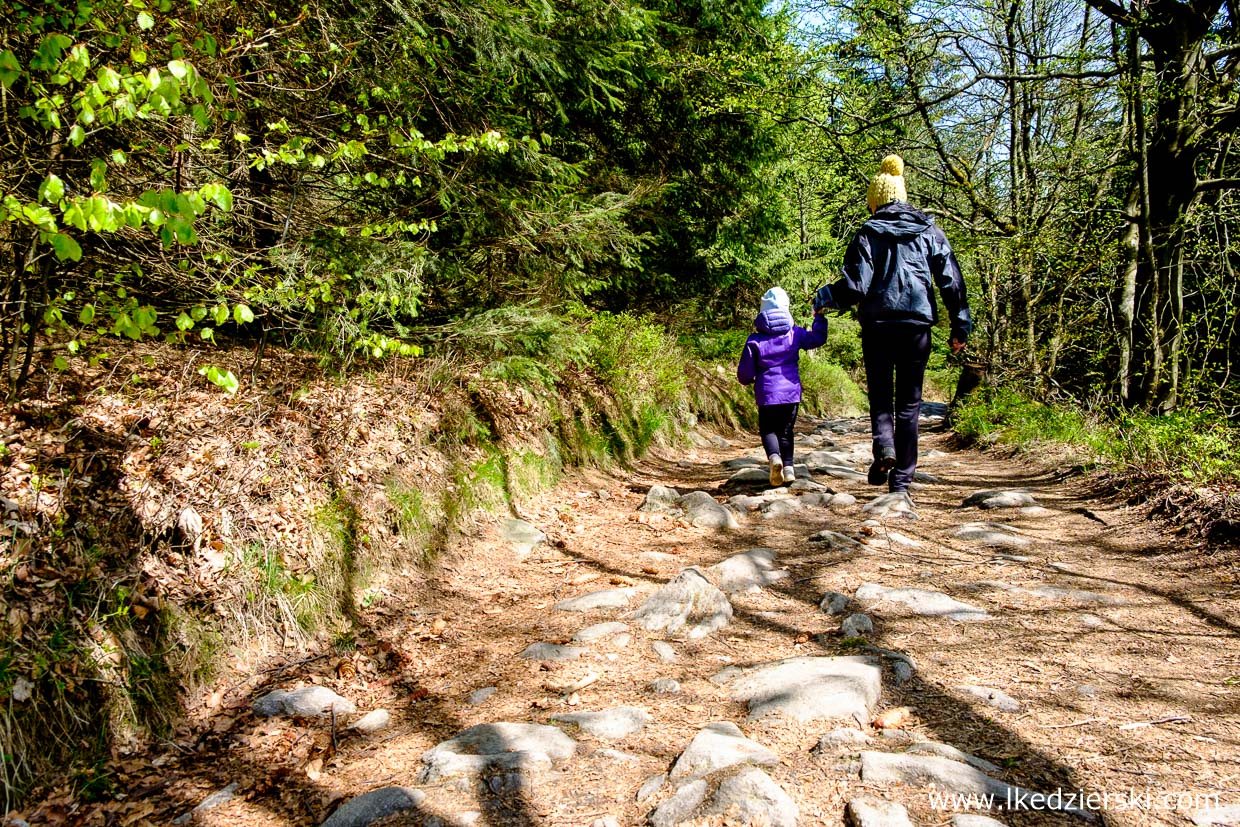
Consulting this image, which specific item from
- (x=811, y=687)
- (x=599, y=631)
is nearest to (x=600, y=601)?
(x=599, y=631)

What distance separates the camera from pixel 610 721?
2557 millimetres

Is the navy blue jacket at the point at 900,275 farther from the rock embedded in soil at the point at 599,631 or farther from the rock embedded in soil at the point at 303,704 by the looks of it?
the rock embedded in soil at the point at 303,704

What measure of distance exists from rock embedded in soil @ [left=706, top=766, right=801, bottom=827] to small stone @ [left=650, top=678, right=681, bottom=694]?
844 millimetres

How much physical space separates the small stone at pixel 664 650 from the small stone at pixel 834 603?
36.4 inches

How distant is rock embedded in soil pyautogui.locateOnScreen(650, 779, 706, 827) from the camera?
1896 millimetres

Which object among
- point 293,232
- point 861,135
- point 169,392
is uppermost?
point 861,135

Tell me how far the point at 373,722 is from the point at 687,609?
1627 mm

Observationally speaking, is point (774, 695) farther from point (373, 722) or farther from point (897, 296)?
point (897, 296)

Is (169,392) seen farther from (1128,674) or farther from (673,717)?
(1128,674)

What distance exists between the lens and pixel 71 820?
84.0 inches

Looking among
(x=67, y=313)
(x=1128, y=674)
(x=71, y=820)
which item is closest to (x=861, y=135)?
(x=1128, y=674)

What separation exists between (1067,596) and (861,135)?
880cm

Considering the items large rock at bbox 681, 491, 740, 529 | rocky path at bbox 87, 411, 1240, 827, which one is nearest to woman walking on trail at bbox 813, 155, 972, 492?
rocky path at bbox 87, 411, 1240, 827

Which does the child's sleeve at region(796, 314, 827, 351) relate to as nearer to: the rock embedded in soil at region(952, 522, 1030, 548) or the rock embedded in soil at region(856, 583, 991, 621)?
the rock embedded in soil at region(952, 522, 1030, 548)
